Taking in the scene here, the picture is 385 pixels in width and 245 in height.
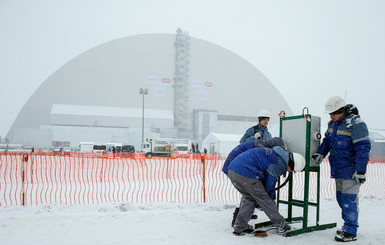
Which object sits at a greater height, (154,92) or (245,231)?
(154,92)

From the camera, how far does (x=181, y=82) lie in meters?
50.4

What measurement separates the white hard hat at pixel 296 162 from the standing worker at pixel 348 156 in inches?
12.0

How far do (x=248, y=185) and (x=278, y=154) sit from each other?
1.79 feet

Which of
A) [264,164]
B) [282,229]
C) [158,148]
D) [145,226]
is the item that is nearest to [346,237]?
[282,229]

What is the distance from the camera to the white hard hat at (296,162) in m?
4.23

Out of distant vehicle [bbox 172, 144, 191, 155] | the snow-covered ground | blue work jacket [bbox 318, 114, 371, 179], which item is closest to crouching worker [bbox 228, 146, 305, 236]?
the snow-covered ground

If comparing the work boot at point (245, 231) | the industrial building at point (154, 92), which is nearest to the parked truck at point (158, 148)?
the industrial building at point (154, 92)

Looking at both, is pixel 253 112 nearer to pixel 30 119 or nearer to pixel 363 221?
pixel 30 119

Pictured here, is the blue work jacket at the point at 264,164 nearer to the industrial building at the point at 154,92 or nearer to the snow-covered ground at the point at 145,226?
the snow-covered ground at the point at 145,226

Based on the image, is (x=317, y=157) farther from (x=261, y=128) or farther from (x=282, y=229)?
(x=261, y=128)

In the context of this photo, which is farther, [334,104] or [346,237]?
[334,104]

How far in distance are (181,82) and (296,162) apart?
46.7 m

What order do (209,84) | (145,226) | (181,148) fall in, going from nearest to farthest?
(145,226)
(181,148)
(209,84)

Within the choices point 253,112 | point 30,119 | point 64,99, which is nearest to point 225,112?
point 253,112
